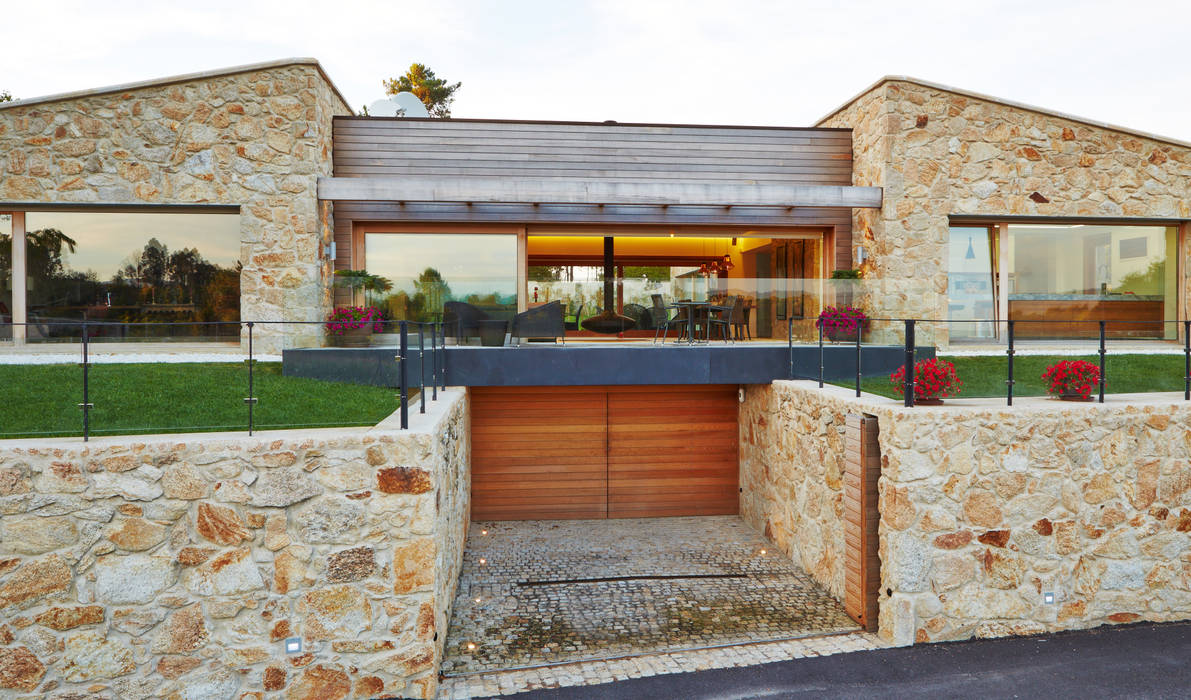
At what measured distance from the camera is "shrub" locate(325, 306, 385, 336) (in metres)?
7.84

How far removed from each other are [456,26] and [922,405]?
631 inches

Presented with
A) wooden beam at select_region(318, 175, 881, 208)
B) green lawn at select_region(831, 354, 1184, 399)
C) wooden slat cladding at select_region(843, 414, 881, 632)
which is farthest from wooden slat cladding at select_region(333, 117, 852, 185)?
wooden slat cladding at select_region(843, 414, 881, 632)

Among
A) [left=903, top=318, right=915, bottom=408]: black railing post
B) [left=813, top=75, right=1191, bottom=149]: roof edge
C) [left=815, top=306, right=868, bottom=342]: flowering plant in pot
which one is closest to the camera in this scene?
[left=903, top=318, right=915, bottom=408]: black railing post

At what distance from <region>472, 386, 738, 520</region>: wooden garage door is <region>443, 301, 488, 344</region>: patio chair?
4.50 feet

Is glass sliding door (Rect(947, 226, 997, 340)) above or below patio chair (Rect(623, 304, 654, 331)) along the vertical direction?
above

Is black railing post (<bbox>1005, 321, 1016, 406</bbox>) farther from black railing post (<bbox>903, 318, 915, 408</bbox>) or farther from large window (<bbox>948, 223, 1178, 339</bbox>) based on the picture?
large window (<bbox>948, 223, 1178, 339</bbox>)

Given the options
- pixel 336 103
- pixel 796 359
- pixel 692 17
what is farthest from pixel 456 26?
pixel 796 359

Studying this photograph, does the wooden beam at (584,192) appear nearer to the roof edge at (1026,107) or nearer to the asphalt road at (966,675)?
the roof edge at (1026,107)

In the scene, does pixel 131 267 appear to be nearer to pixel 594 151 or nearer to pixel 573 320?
pixel 573 320

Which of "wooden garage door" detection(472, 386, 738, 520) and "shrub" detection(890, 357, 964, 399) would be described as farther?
"wooden garage door" detection(472, 386, 738, 520)

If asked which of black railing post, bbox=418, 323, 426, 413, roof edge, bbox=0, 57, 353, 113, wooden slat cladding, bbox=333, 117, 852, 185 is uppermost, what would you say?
roof edge, bbox=0, 57, 353, 113

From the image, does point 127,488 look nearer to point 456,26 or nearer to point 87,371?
point 87,371

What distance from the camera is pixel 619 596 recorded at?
262 inches

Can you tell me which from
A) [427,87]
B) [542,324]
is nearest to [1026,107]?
[542,324]
